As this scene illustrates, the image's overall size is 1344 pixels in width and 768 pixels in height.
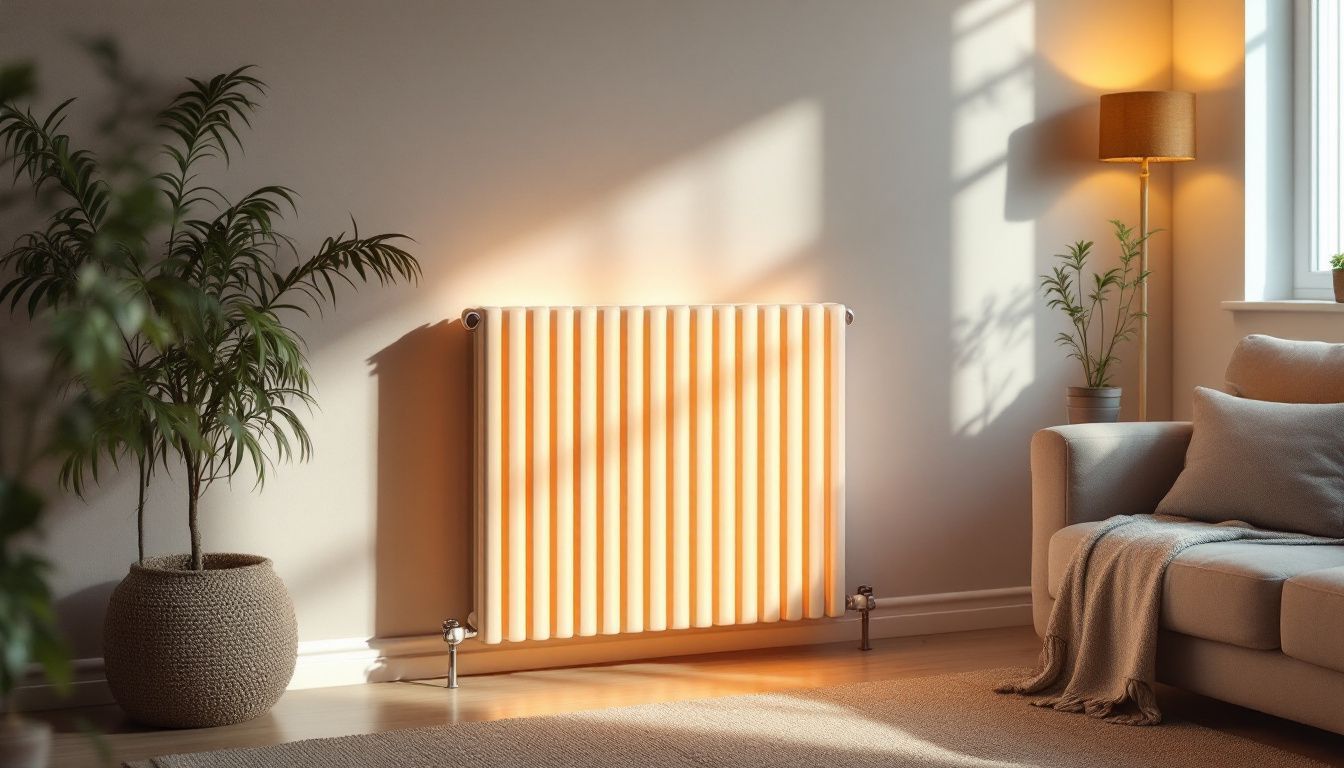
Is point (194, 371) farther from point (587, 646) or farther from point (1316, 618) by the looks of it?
point (1316, 618)

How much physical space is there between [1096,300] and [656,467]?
1.56 meters

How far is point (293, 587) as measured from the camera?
3.36 m

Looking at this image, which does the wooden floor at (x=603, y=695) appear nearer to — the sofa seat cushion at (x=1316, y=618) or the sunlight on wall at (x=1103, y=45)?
the sofa seat cushion at (x=1316, y=618)

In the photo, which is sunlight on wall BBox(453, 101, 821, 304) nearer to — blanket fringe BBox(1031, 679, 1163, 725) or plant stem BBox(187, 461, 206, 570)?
plant stem BBox(187, 461, 206, 570)

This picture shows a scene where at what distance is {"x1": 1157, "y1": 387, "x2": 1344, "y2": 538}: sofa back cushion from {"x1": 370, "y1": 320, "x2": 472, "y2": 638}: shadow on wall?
1729 millimetres

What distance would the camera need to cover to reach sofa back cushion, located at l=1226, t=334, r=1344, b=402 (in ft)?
10.8

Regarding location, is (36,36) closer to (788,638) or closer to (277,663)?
(277,663)

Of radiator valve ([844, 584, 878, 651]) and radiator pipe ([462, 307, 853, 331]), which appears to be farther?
radiator valve ([844, 584, 878, 651])

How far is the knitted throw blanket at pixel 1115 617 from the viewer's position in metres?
2.97

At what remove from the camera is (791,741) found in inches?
113

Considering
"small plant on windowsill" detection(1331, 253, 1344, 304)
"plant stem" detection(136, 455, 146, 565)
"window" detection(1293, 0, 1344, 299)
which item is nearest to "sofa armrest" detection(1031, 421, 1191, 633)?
"small plant on windowsill" detection(1331, 253, 1344, 304)

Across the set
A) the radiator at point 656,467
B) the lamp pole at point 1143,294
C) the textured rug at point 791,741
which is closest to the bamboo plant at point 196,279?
the radiator at point 656,467

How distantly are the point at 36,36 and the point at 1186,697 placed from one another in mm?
3051

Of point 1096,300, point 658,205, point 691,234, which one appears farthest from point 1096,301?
point 658,205
